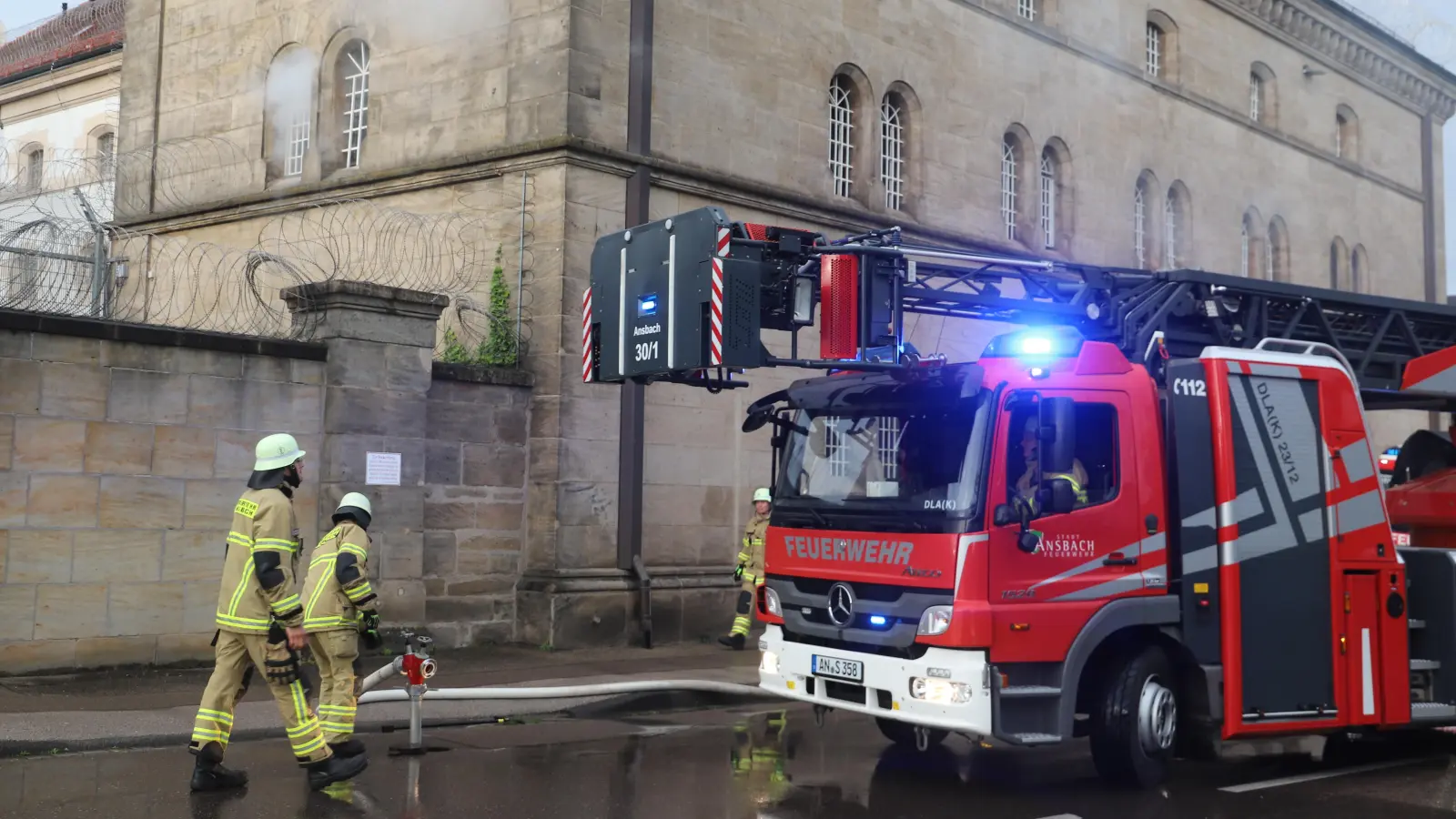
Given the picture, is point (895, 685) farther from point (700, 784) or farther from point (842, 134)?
point (842, 134)

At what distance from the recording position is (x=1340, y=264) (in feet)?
96.5

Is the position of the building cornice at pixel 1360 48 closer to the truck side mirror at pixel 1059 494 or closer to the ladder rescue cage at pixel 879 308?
the ladder rescue cage at pixel 879 308

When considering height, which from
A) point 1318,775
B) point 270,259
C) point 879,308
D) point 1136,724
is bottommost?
point 1318,775

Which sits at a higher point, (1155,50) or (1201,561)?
(1155,50)

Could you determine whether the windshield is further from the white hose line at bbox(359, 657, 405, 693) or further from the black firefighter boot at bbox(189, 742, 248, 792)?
the black firefighter boot at bbox(189, 742, 248, 792)

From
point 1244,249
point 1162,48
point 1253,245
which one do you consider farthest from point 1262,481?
point 1253,245

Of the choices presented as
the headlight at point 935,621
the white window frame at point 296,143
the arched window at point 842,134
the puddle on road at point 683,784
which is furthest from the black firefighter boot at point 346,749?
the arched window at point 842,134

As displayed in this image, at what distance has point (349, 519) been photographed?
348 inches

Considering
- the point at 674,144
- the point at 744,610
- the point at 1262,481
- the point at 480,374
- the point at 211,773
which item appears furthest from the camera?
the point at 674,144

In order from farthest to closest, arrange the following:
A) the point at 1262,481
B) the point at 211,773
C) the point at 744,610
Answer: the point at 744,610
the point at 1262,481
the point at 211,773

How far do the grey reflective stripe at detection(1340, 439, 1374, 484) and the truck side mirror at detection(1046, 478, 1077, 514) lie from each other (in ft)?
8.20

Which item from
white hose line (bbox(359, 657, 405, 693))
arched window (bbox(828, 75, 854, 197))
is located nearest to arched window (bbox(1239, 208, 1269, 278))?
arched window (bbox(828, 75, 854, 197))

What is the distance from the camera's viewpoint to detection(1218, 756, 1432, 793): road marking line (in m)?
9.02

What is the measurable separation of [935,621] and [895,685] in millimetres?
469
